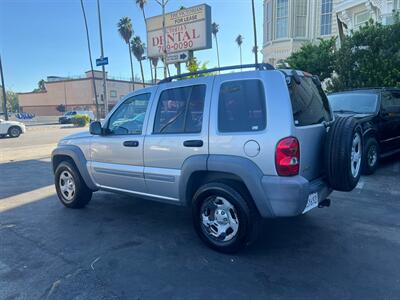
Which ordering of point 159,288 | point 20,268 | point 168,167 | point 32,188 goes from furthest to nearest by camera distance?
1. point 32,188
2. point 168,167
3. point 20,268
4. point 159,288

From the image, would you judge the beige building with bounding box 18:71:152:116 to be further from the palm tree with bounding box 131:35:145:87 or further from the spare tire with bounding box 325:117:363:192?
the spare tire with bounding box 325:117:363:192

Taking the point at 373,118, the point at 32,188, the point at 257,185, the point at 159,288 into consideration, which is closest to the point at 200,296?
the point at 159,288

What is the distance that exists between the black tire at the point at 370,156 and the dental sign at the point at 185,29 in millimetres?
11520

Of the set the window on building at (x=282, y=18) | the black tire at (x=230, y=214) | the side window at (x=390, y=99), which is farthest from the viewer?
the window on building at (x=282, y=18)

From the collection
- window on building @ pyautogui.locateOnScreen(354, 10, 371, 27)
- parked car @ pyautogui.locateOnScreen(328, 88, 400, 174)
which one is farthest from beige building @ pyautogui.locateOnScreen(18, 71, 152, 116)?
parked car @ pyautogui.locateOnScreen(328, 88, 400, 174)

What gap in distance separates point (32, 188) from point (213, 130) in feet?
16.4

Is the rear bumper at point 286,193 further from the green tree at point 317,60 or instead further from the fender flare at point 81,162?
the green tree at point 317,60

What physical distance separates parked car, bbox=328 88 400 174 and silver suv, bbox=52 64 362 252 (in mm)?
3252

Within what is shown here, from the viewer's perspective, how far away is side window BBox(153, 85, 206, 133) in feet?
12.2

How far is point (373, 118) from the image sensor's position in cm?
695

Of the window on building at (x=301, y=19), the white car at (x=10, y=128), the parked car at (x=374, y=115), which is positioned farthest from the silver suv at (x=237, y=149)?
the window on building at (x=301, y=19)

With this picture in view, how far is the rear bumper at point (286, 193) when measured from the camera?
10.2 feet

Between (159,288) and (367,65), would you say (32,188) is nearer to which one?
(159,288)

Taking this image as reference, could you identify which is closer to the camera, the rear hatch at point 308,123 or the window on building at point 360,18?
the rear hatch at point 308,123
